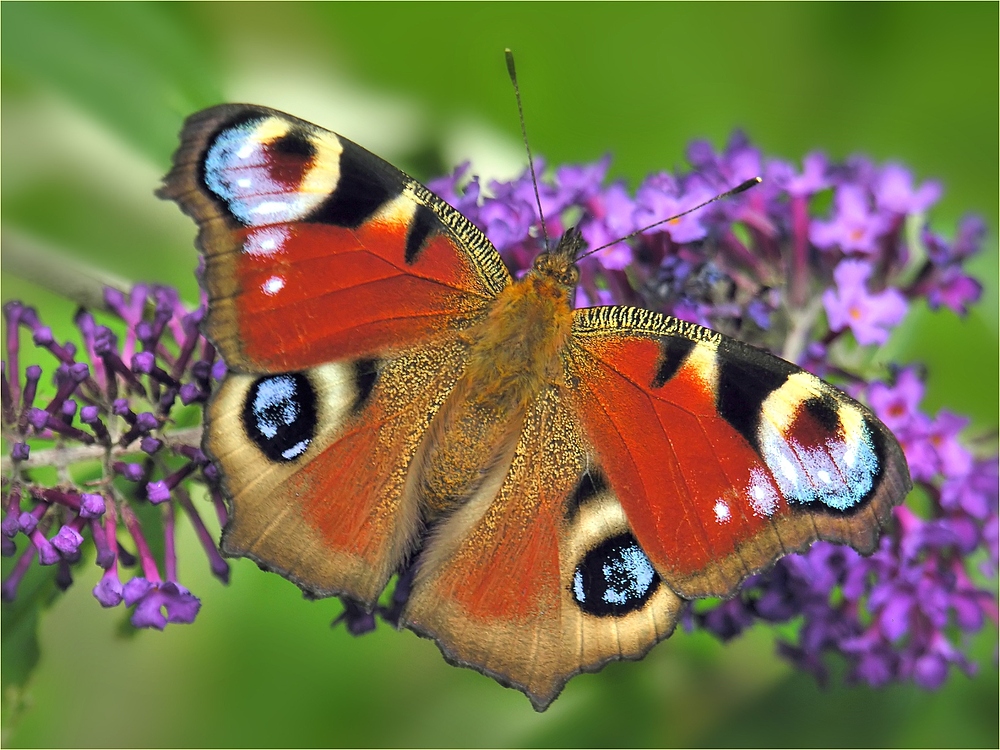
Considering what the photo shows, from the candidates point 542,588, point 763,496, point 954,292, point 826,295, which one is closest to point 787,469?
point 763,496

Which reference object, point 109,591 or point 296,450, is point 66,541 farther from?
point 296,450

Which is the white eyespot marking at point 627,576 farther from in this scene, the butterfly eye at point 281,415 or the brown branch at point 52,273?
the brown branch at point 52,273

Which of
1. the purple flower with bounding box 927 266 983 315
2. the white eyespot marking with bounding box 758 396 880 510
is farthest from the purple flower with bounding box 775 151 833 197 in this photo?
the white eyespot marking with bounding box 758 396 880 510

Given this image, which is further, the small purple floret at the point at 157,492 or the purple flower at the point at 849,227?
the purple flower at the point at 849,227

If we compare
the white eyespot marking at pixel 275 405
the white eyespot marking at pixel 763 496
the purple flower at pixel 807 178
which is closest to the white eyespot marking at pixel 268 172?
the white eyespot marking at pixel 275 405

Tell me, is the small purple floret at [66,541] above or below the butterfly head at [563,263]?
below

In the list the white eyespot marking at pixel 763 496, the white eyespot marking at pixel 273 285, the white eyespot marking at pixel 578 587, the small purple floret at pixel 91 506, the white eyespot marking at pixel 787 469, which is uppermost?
the white eyespot marking at pixel 273 285

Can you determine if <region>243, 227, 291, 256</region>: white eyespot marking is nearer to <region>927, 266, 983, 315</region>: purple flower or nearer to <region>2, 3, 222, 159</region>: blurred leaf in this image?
<region>2, 3, 222, 159</region>: blurred leaf
